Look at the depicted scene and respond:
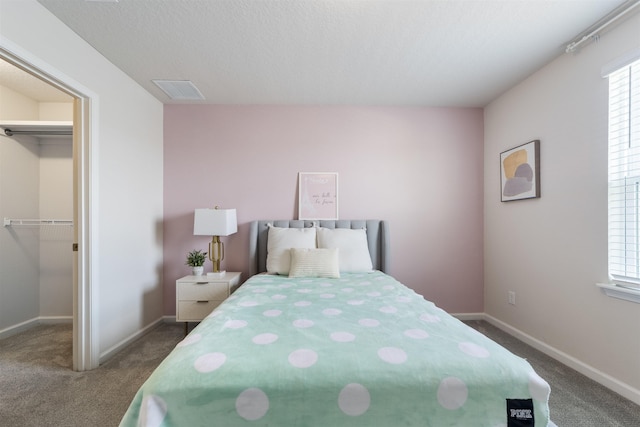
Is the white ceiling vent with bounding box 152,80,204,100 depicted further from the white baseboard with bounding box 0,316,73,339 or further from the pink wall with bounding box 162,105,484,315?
the white baseboard with bounding box 0,316,73,339

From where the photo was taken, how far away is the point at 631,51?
1644mm

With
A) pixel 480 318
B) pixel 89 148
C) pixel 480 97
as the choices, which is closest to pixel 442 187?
pixel 480 97

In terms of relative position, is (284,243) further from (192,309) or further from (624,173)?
(624,173)

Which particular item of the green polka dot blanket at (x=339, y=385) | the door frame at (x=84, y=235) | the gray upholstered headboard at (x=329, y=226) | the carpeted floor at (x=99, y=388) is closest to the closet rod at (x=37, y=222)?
the carpeted floor at (x=99, y=388)

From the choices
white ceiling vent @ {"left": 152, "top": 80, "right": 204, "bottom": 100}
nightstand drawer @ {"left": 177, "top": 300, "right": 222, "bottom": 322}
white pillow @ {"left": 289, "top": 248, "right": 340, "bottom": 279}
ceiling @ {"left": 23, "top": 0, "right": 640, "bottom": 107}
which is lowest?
nightstand drawer @ {"left": 177, "top": 300, "right": 222, "bottom": 322}

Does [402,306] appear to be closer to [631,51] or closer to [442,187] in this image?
[442,187]

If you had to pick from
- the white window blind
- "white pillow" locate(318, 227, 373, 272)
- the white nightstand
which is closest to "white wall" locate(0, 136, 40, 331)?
the white nightstand

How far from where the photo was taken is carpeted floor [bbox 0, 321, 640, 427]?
1502 mm

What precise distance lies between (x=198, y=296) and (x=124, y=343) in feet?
2.32

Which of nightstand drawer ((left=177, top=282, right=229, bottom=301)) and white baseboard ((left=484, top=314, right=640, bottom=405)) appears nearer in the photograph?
white baseboard ((left=484, top=314, right=640, bottom=405))

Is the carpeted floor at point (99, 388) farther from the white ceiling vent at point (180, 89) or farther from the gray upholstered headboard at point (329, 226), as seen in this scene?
the white ceiling vent at point (180, 89)

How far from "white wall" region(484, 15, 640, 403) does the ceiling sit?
0.23 m

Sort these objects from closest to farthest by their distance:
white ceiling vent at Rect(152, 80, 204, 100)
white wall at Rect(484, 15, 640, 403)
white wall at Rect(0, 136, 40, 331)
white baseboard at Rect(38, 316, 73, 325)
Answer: white wall at Rect(484, 15, 640, 403), white ceiling vent at Rect(152, 80, 204, 100), white wall at Rect(0, 136, 40, 331), white baseboard at Rect(38, 316, 73, 325)

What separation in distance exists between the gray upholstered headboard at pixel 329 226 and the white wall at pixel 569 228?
124 centimetres
